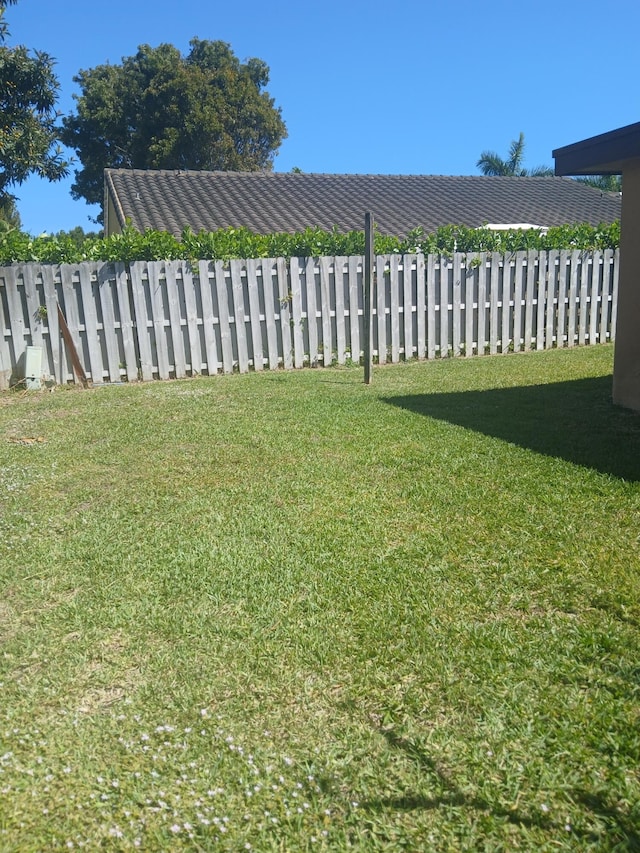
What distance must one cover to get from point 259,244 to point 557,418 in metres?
5.89

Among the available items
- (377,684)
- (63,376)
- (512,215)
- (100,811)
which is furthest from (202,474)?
(512,215)

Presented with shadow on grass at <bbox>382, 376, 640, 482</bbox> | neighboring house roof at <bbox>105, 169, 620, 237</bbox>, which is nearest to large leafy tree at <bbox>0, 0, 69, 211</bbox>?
neighboring house roof at <bbox>105, 169, 620, 237</bbox>

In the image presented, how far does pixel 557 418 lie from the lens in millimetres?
6328

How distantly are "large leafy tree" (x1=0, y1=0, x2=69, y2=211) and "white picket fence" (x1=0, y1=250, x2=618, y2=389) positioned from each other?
23.3 ft

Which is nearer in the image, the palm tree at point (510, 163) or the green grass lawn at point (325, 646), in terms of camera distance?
the green grass lawn at point (325, 646)

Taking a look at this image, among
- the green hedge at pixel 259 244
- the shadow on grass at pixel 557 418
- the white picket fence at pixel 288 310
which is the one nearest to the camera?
the shadow on grass at pixel 557 418

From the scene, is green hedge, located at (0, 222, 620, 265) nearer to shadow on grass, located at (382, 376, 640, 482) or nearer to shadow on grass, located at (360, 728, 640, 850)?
shadow on grass, located at (382, 376, 640, 482)

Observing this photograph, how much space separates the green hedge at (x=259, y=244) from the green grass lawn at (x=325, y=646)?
480cm

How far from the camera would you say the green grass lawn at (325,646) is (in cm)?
200

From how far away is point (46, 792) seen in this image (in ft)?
6.87

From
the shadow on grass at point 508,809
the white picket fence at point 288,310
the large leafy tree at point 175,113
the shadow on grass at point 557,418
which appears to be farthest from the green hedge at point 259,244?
the large leafy tree at point 175,113

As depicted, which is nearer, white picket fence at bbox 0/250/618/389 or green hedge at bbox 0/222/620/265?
white picket fence at bbox 0/250/618/389

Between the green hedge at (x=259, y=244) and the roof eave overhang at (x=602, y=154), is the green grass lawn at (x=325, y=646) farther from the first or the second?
the green hedge at (x=259, y=244)

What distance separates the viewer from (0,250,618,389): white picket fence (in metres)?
9.36
